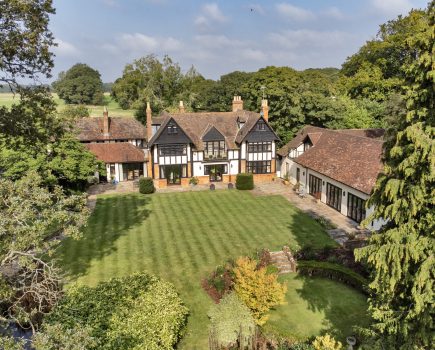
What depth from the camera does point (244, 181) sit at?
4372 cm

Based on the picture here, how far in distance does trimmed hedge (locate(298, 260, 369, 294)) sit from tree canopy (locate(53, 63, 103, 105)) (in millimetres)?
110490

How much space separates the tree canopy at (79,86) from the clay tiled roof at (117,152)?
7746 cm

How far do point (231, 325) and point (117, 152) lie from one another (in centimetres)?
3579

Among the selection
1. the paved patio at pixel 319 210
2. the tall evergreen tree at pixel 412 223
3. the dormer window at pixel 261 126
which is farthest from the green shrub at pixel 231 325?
the dormer window at pixel 261 126

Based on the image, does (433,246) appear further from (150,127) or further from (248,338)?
(150,127)

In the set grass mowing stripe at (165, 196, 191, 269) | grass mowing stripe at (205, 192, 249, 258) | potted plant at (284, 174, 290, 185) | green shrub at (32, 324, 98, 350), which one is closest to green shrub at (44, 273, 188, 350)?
green shrub at (32, 324, 98, 350)

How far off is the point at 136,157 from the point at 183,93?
3271 cm

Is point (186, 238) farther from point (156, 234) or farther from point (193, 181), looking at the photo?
point (193, 181)

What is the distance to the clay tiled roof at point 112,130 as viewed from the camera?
49.9m

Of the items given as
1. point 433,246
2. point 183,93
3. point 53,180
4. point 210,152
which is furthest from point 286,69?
point 433,246

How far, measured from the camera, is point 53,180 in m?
32.5

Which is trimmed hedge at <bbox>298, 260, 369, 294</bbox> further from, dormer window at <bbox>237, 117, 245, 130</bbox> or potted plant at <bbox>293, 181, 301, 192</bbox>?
dormer window at <bbox>237, 117, 245, 130</bbox>

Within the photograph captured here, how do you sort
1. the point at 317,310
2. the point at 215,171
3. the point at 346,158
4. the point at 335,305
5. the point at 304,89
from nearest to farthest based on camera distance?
the point at 317,310, the point at 335,305, the point at 346,158, the point at 215,171, the point at 304,89

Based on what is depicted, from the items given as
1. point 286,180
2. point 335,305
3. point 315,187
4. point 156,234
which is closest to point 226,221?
point 156,234
